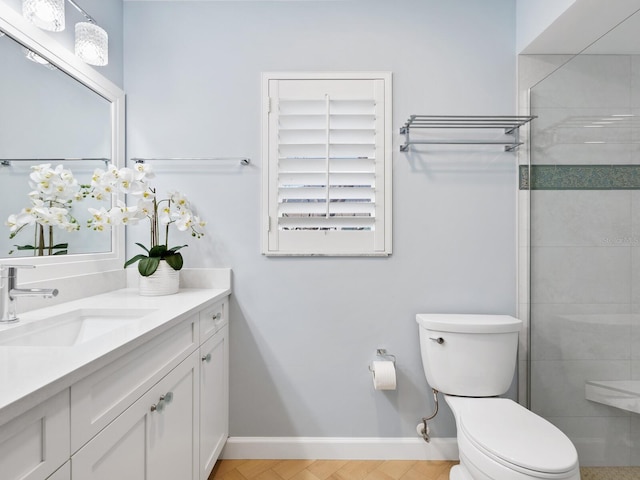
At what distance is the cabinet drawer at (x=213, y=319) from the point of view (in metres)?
1.49

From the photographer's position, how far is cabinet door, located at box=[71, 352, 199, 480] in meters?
0.82

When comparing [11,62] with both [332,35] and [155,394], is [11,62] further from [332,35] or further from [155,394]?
[332,35]

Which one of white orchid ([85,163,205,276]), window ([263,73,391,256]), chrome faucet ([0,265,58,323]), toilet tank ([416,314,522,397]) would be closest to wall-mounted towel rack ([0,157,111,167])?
white orchid ([85,163,205,276])

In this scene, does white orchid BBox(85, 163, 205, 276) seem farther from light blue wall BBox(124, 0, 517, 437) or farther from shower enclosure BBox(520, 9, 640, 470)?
shower enclosure BBox(520, 9, 640, 470)

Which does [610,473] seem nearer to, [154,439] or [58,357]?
[154,439]

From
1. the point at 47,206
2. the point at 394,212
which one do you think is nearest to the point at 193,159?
the point at 47,206

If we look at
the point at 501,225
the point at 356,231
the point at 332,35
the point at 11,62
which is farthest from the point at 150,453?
the point at 332,35

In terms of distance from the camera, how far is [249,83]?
6.08 feet

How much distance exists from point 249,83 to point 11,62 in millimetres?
962

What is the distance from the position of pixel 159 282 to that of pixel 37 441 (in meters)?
1.03

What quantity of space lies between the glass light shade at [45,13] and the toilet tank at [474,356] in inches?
78.3

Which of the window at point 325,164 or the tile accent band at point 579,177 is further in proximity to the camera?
the window at point 325,164

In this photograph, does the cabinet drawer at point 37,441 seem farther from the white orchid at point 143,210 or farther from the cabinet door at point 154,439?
Answer: the white orchid at point 143,210

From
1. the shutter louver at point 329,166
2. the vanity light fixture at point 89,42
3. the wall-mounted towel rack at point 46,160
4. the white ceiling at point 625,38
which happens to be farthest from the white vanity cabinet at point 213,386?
the white ceiling at point 625,38
